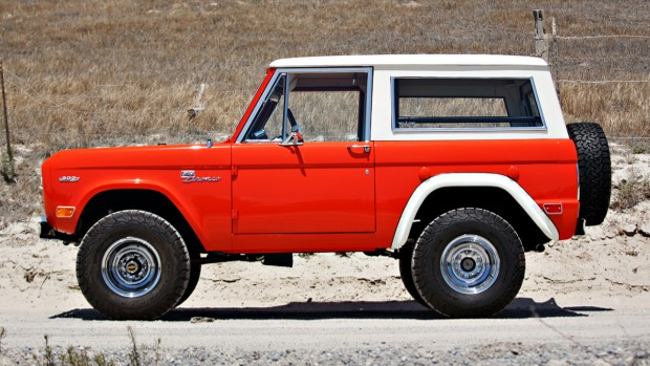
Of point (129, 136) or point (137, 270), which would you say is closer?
point (137, 270)

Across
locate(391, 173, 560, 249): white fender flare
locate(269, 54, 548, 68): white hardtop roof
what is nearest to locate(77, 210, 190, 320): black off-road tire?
locate(269, 54, 548, 68): white hardtop roof

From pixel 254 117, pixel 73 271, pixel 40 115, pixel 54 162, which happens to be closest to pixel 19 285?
pixel 73 271

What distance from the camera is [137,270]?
8570 millimetres

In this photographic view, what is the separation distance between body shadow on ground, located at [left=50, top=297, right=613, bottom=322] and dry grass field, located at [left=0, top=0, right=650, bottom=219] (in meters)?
4.37

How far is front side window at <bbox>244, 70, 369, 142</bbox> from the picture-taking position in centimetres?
857

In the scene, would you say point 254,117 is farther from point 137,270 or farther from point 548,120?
point 548,120

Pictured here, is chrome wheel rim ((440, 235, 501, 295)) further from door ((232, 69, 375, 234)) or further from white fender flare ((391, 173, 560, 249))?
door ((232, 69, 375, 234))

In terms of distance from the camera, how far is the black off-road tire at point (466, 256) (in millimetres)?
8359

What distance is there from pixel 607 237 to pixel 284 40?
79.6ft

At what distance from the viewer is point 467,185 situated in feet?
27.1

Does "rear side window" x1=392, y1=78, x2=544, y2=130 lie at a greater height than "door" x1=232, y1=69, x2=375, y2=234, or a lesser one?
greater

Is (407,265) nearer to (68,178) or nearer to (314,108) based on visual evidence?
(314,108)

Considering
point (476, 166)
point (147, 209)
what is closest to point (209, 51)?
point (147, 209)

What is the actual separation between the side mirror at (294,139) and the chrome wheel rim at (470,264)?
1.40m
